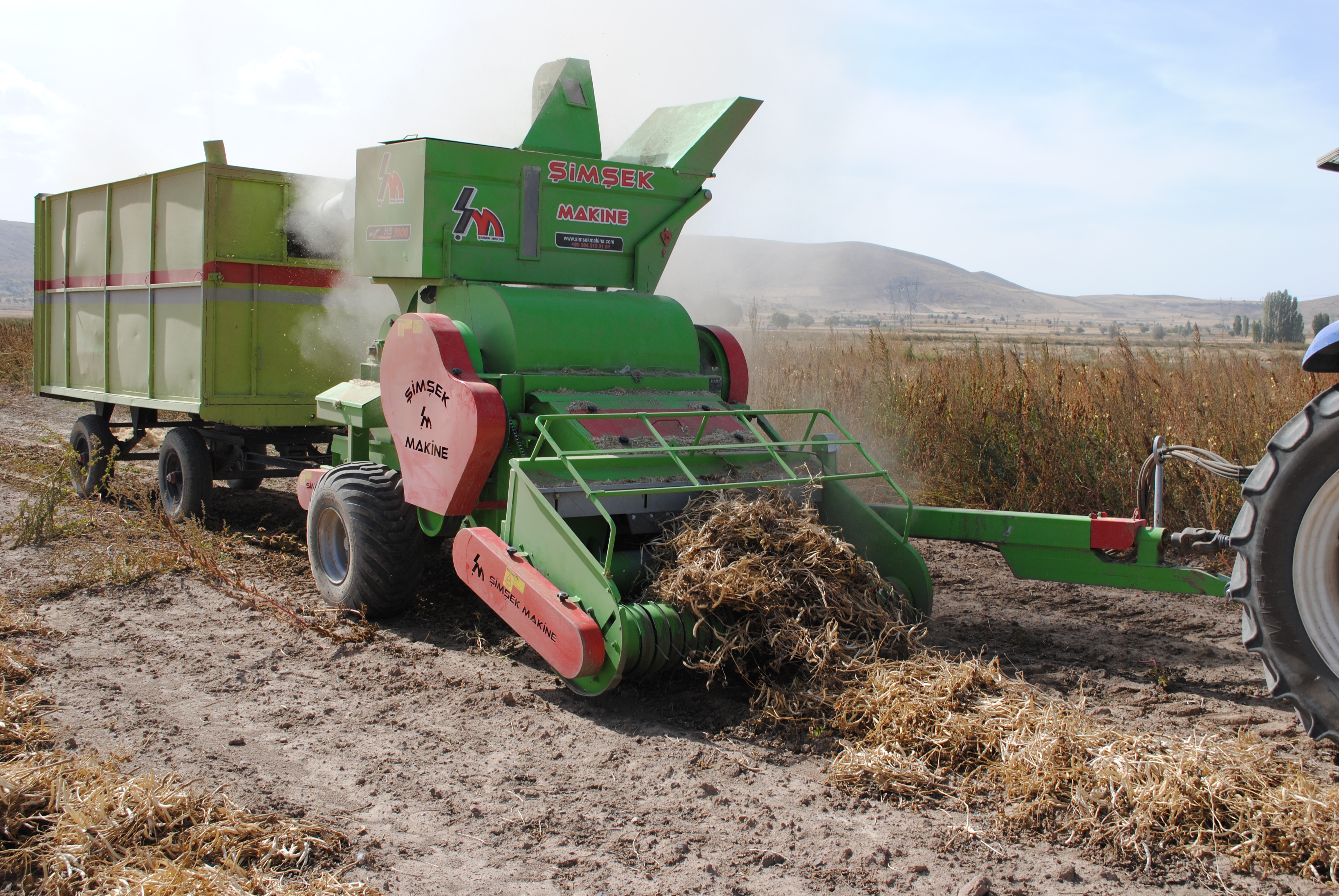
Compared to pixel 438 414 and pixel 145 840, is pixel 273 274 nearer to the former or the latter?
pixel 438 414

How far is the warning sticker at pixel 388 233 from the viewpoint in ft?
20.1

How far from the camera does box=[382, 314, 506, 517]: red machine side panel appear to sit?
5.15 metres

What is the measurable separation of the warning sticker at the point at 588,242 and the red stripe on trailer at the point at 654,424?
4.45 feet

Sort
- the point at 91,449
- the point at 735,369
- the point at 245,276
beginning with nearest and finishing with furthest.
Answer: the point at 735,369 → the point at 245,276 → the point at 91,449

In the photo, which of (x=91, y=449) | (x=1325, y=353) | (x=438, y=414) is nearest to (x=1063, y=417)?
(x=1325, y=353)

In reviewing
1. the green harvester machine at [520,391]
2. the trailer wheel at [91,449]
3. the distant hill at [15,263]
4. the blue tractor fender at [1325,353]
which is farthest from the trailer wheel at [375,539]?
the distant hill at [15,263]

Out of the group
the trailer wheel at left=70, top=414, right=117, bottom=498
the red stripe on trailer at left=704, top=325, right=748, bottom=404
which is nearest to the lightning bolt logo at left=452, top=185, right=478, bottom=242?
the red stripe on trailer at left=704, top=325, right=748, bottom=404

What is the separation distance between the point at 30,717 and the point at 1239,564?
4.70 meters

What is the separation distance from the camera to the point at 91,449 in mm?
9422

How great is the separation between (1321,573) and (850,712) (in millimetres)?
1727

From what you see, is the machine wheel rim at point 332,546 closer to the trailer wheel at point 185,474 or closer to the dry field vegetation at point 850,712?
the dry field vegetation at point 850,712

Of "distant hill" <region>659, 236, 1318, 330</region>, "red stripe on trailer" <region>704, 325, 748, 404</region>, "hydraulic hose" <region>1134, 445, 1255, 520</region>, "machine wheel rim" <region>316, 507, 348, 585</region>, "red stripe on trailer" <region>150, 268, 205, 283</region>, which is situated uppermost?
"distant hill" <region>659, 236, 1318, 330</region>

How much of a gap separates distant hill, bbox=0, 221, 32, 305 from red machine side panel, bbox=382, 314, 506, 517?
6614 inches

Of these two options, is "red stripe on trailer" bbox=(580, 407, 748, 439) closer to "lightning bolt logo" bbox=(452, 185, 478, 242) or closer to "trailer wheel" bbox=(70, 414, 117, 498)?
"lightning bolt logo" bbox=(452, 185, 478, 242)
